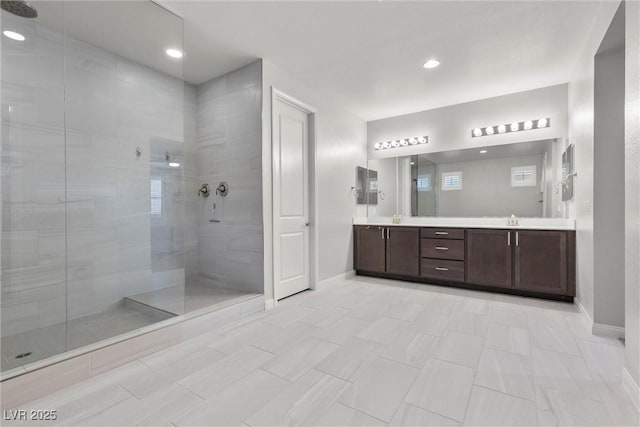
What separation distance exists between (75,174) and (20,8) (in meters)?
1.25

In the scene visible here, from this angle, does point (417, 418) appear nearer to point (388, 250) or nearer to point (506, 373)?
point (506, 373)

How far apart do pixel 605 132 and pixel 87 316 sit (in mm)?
4720

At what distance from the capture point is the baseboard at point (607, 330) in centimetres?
229

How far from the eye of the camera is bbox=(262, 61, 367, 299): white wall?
3.10 m

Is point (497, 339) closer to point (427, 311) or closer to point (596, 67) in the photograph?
point (427, 311)

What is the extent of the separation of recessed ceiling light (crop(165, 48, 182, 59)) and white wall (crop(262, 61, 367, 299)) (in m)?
0.83

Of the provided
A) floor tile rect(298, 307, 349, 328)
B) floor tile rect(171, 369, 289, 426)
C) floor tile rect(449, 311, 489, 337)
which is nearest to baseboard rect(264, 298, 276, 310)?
floor tile rect(298, 307, 349, 328)

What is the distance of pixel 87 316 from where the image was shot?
2650mm

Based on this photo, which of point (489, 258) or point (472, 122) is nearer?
point (489, 258)

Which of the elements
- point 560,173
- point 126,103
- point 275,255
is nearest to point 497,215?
point 560,173

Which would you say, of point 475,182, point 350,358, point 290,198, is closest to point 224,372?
point 350,358

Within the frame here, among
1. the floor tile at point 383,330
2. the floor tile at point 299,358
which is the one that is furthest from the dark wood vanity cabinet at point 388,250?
the floor tile at point 299,358

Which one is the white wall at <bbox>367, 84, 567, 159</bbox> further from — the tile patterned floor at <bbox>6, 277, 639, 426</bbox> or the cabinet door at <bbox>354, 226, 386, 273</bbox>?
the tile patterned floor at <bbox>6, 277, 639, 426</bbox>

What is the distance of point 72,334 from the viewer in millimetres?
2199
